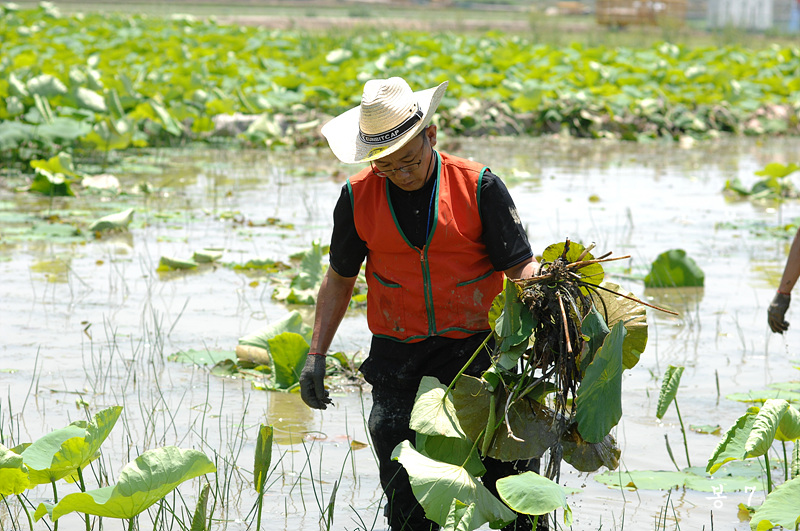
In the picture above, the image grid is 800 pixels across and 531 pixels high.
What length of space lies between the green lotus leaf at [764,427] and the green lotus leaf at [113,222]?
4.53m

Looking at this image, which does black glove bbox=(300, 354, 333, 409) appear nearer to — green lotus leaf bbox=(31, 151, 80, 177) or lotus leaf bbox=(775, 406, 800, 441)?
lotus leaf bbox=(775, 406, 800, 441)

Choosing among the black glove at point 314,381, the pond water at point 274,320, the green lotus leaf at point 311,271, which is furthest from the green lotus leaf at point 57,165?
the black glove at point 314,381

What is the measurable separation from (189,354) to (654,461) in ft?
6.14

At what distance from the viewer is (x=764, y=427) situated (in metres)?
2.14

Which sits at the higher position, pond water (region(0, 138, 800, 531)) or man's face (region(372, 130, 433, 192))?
man's face (region(372, 130, 433, 192))

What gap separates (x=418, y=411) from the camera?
6.93 ft

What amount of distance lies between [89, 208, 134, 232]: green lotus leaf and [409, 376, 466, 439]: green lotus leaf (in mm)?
4174

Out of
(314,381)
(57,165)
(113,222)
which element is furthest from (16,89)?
(314,381)

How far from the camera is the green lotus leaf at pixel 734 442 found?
2240mm

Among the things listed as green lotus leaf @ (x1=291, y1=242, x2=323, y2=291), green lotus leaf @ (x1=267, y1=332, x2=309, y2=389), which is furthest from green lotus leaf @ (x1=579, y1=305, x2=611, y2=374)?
green lotus leaf @ (x1=291, y1=242, x2=323, y2=291)

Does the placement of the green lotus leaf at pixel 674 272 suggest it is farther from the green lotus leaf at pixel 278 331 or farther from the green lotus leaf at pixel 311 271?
the green lotus leaf at pixel 278 331

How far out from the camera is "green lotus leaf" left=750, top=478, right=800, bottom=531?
200 cm

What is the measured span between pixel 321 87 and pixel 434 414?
355 inches

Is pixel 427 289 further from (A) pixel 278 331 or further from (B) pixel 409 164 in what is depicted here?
(A) pixel 278 331
